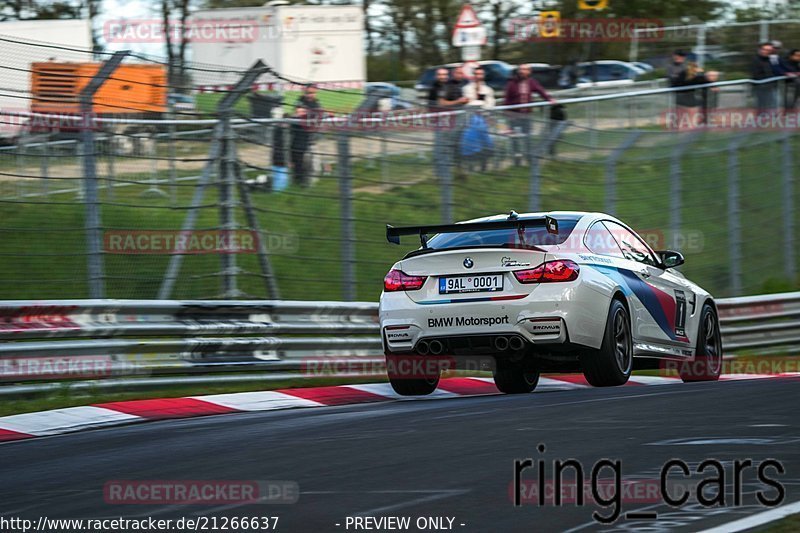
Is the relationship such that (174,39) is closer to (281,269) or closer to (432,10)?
(432,10)

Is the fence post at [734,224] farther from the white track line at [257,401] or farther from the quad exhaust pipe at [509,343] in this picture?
the quad exhaust pipe at [509,343]

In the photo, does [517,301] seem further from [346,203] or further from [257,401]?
[346,203]

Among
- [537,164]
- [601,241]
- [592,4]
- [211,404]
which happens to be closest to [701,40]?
[592,4]

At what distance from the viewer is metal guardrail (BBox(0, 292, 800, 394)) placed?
10.4m

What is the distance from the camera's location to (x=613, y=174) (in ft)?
52.0

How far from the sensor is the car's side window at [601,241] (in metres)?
10.3

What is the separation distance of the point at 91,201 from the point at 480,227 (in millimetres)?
3298

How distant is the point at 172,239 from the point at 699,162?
8.27m

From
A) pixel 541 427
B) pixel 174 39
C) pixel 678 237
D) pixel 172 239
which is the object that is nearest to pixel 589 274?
pixel 541 427

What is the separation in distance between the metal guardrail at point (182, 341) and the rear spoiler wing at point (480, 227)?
88.6 inches

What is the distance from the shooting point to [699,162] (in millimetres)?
17750

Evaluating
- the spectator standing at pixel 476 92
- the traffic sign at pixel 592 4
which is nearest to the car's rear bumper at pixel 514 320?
the spectator standing at pixel 476 92

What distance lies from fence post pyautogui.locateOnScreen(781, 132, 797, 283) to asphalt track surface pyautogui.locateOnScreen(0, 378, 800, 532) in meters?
10.4

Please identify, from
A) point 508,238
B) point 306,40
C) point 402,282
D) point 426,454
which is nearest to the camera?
point 426,454
